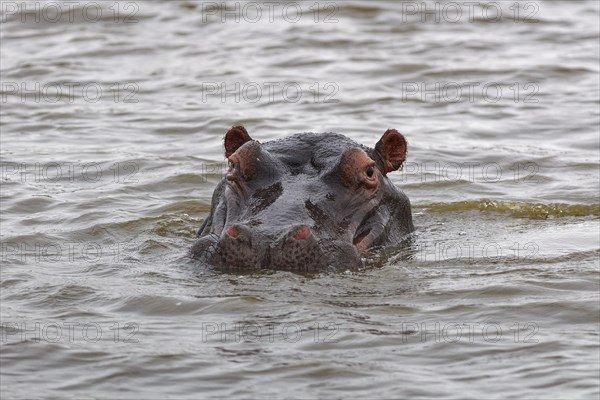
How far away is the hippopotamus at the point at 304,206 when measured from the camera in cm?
871

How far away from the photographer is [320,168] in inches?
384

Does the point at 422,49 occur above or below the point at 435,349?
above

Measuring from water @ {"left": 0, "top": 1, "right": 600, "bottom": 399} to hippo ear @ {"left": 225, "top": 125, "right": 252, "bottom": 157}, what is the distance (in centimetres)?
87

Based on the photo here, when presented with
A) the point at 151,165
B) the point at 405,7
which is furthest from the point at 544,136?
the point at 405,7

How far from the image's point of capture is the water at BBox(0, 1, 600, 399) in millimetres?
7535

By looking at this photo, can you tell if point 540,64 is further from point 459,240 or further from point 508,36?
point 459,240

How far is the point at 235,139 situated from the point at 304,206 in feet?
4.60

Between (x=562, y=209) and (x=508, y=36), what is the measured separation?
8.86 meters

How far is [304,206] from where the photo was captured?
30.1ft
